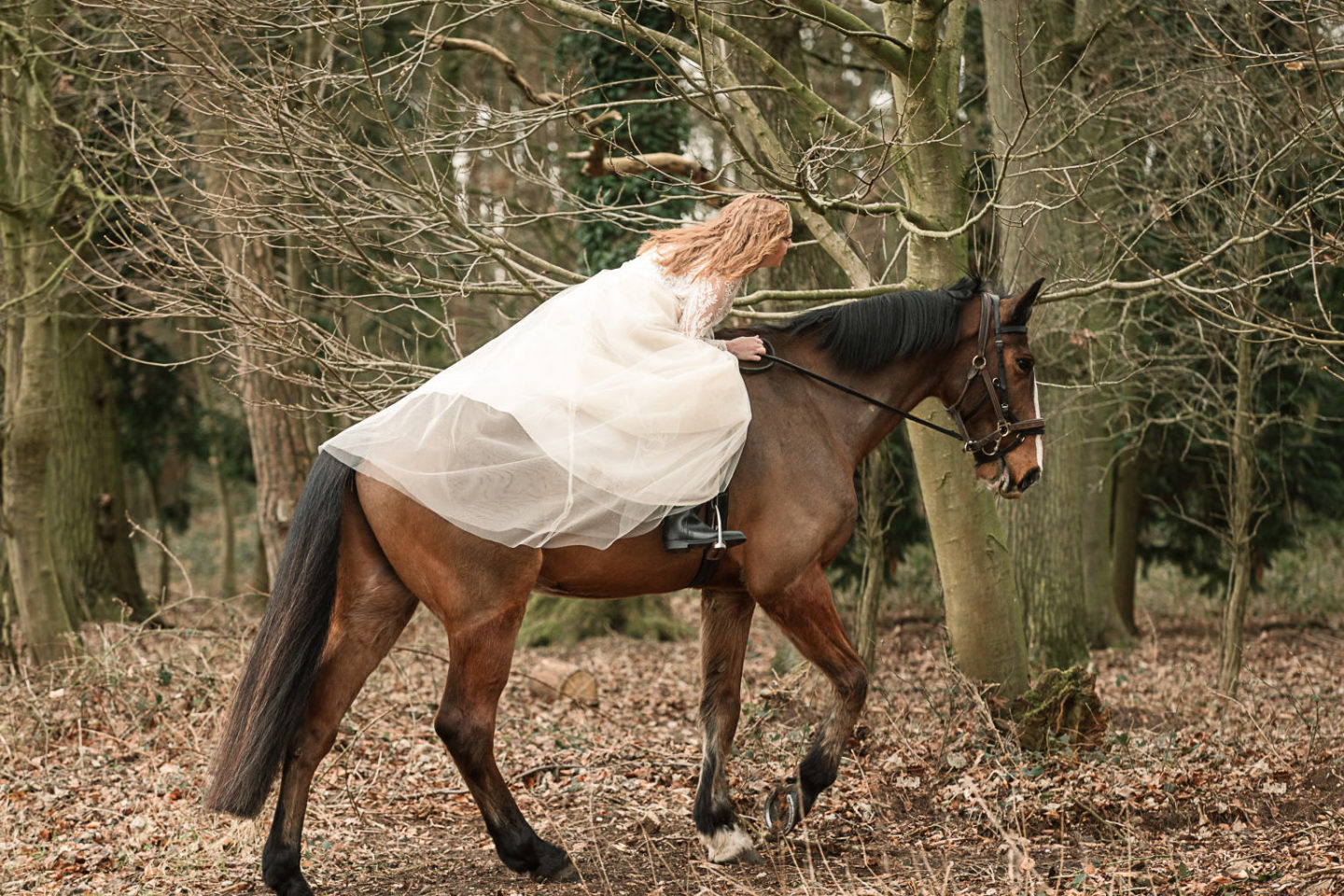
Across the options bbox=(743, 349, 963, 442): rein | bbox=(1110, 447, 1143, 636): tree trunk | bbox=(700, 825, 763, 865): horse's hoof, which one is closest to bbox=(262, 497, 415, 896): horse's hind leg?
bbox=(700, 825, 763, 865): horse's hoof

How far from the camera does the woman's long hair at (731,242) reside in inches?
194

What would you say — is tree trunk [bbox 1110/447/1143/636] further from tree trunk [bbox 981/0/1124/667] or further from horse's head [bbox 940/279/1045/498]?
horse's head [bbox 940/279/1045/498]

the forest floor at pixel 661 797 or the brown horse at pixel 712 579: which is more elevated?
the brown horse at pixel 712 579

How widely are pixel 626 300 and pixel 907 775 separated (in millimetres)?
2971

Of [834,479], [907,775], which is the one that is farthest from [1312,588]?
[834,479]

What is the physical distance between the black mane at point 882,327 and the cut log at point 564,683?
4.27 metres

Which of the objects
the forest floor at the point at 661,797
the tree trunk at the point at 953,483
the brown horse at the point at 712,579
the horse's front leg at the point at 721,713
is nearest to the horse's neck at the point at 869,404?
the brown horse at the point at 712,579

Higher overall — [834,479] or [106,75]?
[106,75]

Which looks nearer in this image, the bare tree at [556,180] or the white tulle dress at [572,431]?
the white tulle dress at [572,431]

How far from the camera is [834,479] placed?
5242 millimetres

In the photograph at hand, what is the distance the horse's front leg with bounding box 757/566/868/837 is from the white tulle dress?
0.68 m

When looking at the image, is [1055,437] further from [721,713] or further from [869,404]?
[721,713]

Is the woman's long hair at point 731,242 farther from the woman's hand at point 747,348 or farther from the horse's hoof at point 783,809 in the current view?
the horse's hoof at point 783,809

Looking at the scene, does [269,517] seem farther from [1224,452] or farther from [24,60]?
[1224,452]
